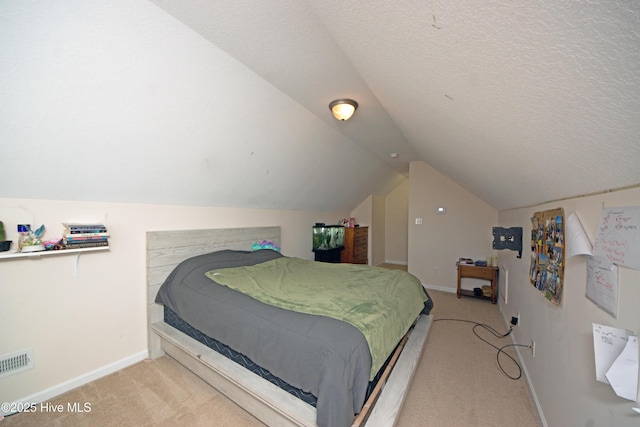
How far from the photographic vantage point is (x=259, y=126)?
2473 millimetres

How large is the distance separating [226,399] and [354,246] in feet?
13.2

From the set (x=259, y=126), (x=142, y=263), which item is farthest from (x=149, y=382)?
(x=259, y=126)

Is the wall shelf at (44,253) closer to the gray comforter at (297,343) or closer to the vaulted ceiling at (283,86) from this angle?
the vaulted ceiling at (283,86)

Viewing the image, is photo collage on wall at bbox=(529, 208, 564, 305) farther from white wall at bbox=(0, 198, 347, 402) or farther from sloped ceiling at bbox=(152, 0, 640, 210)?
white wall at bbox=(0, 198, 347, 402)

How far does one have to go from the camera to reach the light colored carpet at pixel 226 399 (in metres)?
1.66

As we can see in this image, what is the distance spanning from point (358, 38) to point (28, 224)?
2.61 m

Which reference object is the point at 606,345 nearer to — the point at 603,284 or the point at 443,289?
the point at 603,284

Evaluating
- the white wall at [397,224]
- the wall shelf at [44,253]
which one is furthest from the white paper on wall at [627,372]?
the white wall at [397,224]

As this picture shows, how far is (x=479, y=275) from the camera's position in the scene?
3.97 m

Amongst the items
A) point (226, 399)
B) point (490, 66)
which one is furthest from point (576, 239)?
point (226, 399)

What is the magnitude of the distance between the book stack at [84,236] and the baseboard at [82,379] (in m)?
1.10

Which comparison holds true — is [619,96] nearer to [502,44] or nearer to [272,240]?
[502,44]

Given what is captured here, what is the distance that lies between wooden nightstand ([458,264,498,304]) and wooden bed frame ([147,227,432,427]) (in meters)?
1.61

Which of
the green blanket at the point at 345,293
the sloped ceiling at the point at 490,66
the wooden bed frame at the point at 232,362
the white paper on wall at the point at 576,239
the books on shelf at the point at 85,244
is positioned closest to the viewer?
the sloped ceiling at the point at 490,66
